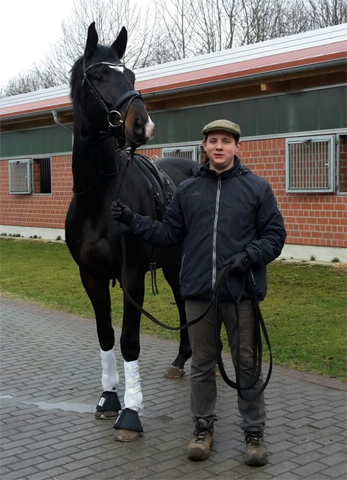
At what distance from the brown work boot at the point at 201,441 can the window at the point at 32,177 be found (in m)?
17.1

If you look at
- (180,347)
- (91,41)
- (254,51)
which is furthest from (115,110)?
(254,51)

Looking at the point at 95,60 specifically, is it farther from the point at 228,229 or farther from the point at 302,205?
the point at 302,205

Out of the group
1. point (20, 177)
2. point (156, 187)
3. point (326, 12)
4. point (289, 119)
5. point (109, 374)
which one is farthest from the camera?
point (326, 12)

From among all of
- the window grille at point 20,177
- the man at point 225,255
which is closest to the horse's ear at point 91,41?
the man at point 225,255

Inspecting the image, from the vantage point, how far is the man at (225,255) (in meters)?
4.04

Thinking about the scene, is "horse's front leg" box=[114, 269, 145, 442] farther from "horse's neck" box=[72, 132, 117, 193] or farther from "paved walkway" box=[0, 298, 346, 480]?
"horse's neck" box=[72, 132, 117, 193]

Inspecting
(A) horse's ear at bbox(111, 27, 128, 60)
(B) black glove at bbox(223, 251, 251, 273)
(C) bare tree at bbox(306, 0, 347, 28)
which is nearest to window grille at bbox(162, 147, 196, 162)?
(A) horse's ear at bbox(111, 27, 128, 60)

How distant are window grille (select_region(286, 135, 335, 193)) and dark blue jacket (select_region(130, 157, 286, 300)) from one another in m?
8.58

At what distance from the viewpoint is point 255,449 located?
13.1 feet

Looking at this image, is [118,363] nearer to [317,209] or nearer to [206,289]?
[206,289]

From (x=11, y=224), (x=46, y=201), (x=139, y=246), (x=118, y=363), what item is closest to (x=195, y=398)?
(x=139, y=246)

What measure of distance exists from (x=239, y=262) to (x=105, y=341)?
5.36ft

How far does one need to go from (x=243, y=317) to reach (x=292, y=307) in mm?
4863

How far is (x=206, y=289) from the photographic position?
408 centimetres
